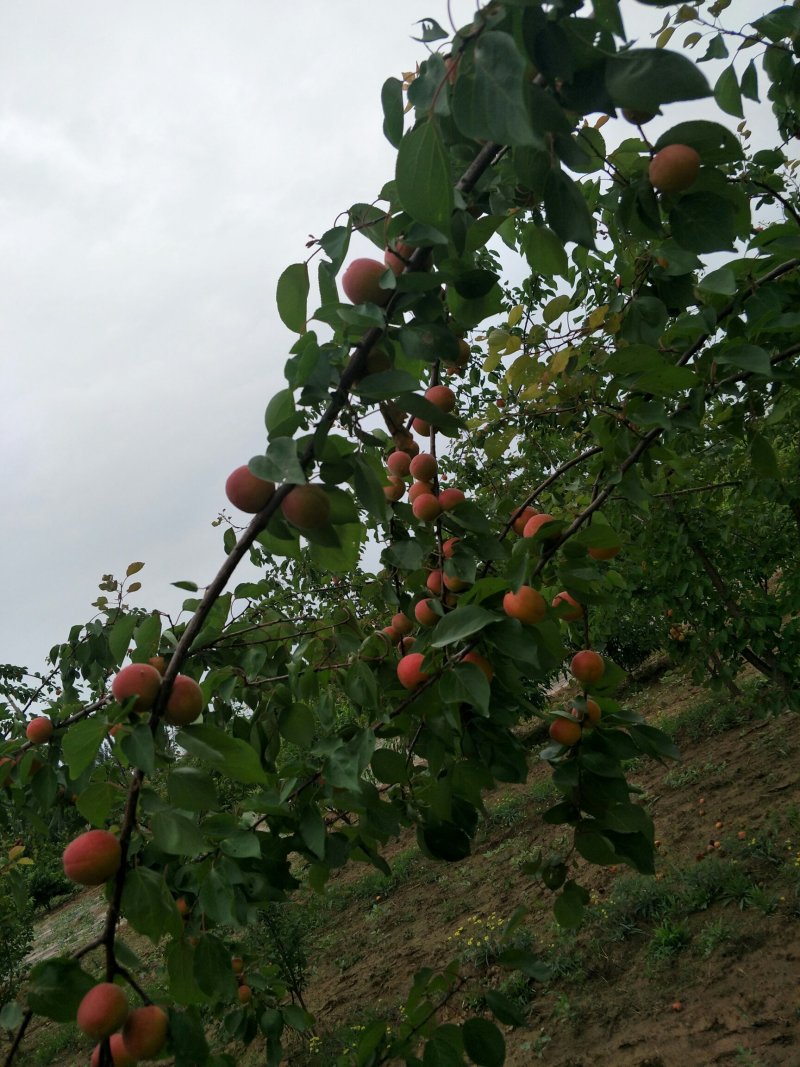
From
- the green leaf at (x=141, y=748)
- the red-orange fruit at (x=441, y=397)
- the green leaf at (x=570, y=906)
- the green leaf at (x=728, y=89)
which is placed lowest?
the green leaf at (x=570, y=906)

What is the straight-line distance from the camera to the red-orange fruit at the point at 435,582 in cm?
138

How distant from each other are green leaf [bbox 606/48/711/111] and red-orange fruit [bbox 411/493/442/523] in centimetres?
77

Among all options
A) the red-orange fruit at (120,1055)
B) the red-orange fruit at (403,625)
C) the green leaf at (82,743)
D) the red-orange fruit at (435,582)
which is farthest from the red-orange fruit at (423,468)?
the red-orange fruit at (120,1055)

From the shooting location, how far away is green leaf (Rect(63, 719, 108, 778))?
96 cm

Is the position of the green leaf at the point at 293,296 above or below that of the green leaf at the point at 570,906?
above

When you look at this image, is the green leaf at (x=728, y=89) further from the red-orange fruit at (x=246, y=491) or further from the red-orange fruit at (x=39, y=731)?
the red-orange fruit at (x=39, y=731)

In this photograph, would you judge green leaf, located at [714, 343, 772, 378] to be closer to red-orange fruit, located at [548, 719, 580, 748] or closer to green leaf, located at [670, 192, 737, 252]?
green leaf, located at [670, 192, 737, 252]

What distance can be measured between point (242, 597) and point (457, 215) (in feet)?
3.22

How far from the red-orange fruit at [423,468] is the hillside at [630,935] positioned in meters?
1.26

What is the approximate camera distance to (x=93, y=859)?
0.94 m

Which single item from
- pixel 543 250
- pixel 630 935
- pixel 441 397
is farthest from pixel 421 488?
pixel 630 935

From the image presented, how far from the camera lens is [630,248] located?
5.84 feet

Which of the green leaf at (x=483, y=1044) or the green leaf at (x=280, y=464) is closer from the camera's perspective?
the green leaf at (x=280, y=464)

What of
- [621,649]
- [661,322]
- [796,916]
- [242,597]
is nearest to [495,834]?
[796,916]
